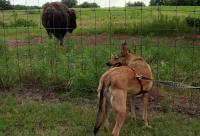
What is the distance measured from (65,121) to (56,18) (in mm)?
6281

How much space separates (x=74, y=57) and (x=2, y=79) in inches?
58.1

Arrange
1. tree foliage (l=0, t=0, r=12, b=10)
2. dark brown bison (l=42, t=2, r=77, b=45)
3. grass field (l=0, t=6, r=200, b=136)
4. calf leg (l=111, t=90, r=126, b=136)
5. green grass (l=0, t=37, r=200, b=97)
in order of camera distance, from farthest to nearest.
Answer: dark brown bison (l=42, t=2, r=77, b=45), tree foliage (l=0, t=0, r=12, b=10), green grass (l=0, t=37, r=200, b=97), grass field (l=0, t=6, r=200, b=136), calf leg (l=111, t=90, r=126, b=136)

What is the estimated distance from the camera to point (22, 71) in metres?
8.67

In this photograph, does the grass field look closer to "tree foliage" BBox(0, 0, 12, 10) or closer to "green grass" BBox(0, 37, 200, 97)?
"green grass" BBox(0, 37, 200, 97)

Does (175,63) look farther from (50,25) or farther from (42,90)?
(50,25)

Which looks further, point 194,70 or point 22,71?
point 194,70

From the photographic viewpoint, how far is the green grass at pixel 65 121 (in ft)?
21.1

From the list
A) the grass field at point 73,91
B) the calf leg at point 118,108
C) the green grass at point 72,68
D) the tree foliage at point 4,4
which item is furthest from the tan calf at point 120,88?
the tree foliage at point 4,4

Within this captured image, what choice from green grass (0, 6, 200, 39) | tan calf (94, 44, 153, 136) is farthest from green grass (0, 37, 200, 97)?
green grass (0, 6, 200, 39)

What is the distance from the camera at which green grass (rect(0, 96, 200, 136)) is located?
6.44m

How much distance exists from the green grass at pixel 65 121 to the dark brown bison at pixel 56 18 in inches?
203

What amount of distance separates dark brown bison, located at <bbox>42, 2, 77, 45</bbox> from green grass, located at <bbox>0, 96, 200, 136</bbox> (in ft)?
16.9

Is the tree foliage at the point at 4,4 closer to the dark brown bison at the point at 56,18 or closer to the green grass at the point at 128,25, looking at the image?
the green grass at the point at 128,25

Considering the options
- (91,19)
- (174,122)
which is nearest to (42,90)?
(174,122)
